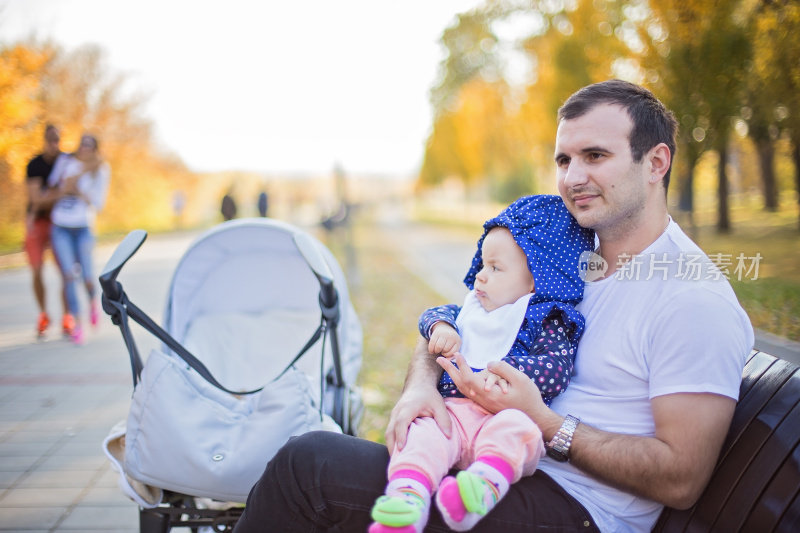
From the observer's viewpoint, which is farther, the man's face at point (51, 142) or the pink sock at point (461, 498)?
the man's face at point (51, 142)

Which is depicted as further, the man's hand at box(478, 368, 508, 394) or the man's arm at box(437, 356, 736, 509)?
the man's hand at box(478, 368, 508, 394)

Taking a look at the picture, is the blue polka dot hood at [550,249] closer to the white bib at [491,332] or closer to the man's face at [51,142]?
the white bib at [491,332]

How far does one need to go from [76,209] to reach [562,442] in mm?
6264

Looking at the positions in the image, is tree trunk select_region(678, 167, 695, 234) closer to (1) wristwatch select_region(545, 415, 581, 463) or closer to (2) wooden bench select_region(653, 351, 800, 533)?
(2) wooden bench select_region(653, 351, 800, 533)

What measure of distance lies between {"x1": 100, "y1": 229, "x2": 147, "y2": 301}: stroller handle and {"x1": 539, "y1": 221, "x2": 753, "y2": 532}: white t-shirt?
1793mm

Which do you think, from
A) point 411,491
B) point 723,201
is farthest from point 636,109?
point 723,201

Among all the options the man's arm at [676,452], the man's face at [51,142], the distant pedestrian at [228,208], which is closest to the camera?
the man's arm at [676,452]

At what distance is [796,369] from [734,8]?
739 centimetres

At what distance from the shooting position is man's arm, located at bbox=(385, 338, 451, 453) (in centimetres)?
188

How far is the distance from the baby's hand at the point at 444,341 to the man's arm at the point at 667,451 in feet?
1.19

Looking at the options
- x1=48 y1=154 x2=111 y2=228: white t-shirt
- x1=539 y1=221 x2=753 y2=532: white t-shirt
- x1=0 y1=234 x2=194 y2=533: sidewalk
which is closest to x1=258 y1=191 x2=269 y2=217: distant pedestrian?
x1=0 y1=234 x2=194 y2=533: sidewalk

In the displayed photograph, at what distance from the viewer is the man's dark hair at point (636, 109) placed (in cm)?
194

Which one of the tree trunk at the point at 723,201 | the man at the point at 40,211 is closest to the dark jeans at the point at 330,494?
the man at the point at 40,211

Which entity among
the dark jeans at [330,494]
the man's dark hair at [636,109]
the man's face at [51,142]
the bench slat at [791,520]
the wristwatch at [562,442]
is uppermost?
Answer: the man's face at [51,142]
